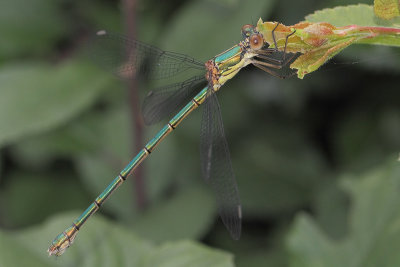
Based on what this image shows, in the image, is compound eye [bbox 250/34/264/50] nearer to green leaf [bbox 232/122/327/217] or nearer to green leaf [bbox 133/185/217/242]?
green leaf [bbox 133/185/217/242]

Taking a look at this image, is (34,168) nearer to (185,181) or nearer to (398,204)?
(185,181)

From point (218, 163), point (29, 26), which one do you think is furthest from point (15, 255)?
point (29, 26)

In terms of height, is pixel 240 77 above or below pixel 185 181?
above

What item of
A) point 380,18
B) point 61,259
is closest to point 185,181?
point 61,259

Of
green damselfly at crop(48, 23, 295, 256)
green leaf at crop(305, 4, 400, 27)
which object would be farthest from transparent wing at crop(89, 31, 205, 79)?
green leaf at crop(305, 4, 400, 27)

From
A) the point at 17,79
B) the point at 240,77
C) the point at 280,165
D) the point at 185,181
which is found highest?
the point at 17,79

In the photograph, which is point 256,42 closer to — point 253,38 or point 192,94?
point 253,38
